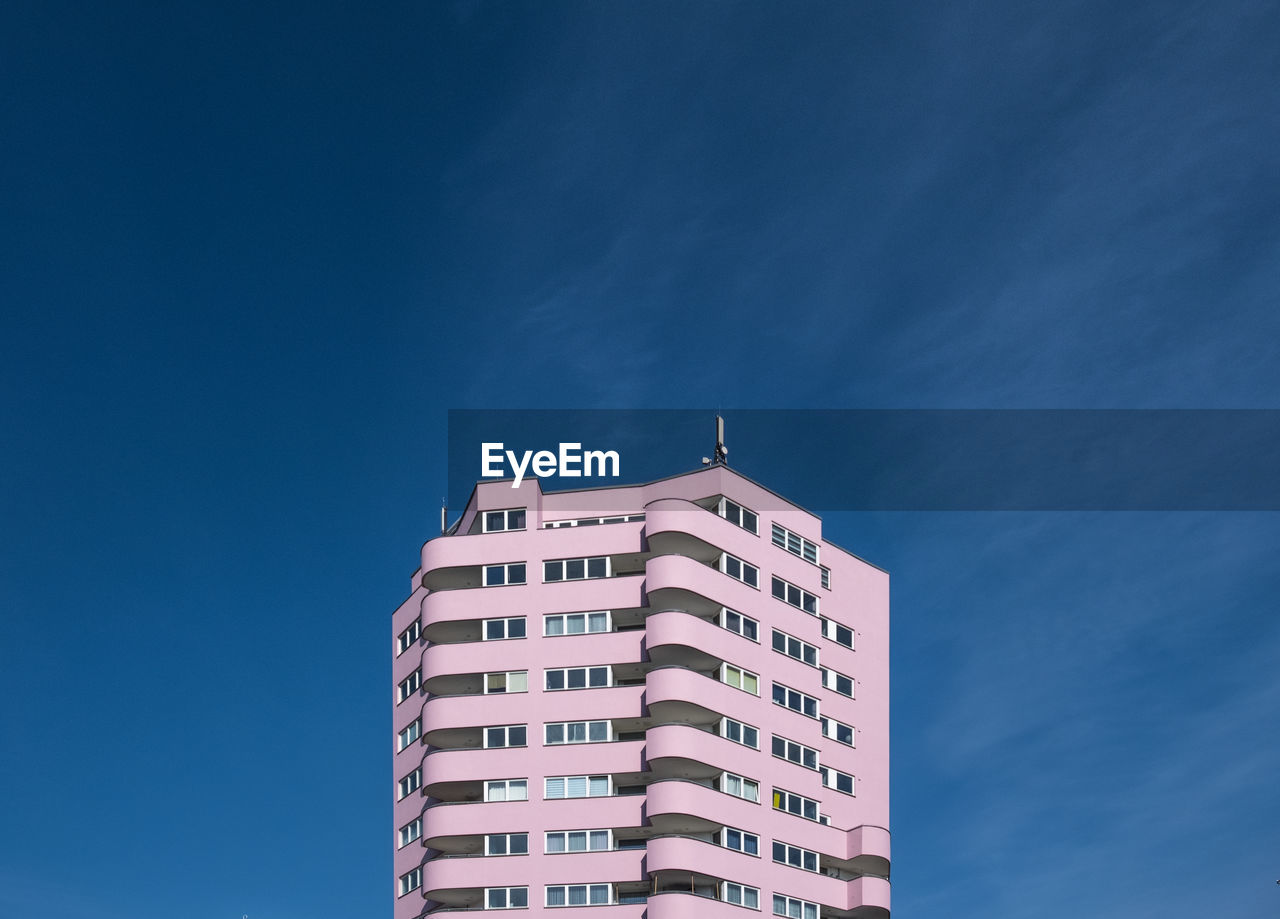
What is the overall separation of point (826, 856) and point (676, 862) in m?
14.9

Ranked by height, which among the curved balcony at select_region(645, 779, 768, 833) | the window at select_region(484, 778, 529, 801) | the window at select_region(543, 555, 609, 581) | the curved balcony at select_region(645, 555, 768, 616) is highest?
the window at select_region(543, 555, 609, 581)

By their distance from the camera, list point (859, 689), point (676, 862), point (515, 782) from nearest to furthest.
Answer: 1. point (676, 862)
2. point (515, 782)
3. point (859, 689)

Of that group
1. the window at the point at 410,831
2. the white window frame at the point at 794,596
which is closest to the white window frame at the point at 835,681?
the white window frame at the point at 794,596

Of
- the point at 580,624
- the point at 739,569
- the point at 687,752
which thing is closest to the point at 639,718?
the point at 687,752

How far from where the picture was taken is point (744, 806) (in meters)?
109

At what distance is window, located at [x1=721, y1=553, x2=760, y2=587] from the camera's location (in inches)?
4451

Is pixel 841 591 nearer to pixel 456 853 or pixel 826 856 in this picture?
pixel 826 856

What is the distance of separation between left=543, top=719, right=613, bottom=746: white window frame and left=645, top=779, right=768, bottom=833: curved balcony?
532 cm

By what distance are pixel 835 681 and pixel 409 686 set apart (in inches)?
1211

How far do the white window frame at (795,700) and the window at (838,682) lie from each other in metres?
2.67

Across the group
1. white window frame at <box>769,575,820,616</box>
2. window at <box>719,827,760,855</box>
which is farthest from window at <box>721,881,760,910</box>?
white window frame at <box>769,575,820,616</box>

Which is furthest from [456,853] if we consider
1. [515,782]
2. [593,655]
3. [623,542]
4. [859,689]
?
[859,689]

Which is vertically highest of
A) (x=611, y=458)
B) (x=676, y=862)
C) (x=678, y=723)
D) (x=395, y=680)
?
(x=611, y=458)

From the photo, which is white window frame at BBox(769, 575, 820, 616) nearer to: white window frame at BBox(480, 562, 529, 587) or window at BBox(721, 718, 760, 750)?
window at BBox(721, 718, 760, 750)
